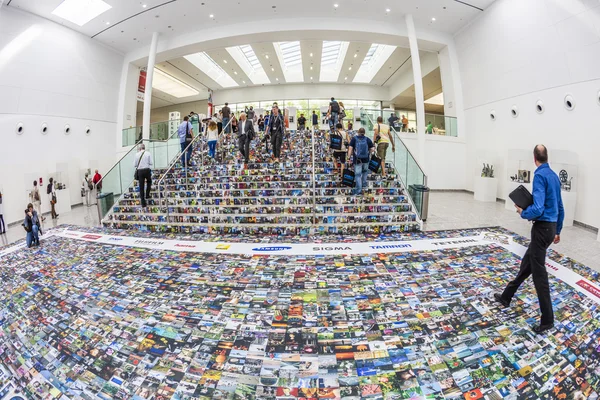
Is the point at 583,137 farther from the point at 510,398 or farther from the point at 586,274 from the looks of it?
the point at 510,398

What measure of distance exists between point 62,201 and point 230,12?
11.1 meters

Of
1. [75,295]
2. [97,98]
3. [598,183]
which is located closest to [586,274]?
[598,183]

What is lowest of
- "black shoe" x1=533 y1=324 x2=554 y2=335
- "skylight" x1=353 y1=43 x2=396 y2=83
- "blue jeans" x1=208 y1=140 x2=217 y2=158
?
"black shoe" x1=533 y1=324 x2=554 y2=335

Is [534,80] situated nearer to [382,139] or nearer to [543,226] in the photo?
[382,139]

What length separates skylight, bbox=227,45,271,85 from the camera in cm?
1681

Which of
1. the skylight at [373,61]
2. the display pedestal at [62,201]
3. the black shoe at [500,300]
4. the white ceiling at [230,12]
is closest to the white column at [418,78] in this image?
the white ceiling at [230,12]

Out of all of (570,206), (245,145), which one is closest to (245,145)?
(245,145)

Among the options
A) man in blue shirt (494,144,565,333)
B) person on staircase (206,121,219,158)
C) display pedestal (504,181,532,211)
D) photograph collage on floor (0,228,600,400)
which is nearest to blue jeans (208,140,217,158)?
person on staircase (206,121,219,158)

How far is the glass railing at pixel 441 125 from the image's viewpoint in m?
12.6

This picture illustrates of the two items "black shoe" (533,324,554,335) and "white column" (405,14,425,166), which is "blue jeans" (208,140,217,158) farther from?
"black shoe" (533,324,554,335)

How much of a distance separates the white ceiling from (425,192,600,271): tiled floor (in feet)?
27.9

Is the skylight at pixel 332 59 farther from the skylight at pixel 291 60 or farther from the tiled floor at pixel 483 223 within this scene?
the tiled floor at pixel 483 223

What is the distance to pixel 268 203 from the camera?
6809mm

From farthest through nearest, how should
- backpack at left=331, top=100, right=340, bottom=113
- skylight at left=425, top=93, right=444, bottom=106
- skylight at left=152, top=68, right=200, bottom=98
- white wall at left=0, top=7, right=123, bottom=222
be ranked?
skylight at left=425, top=93, right=444, bottom=106, skylight at left=152, top=68, right=200, bottom=98, backpack at left=331, top=100, right=340, bottom=113, white wall at left=0, top=7, right=123, bottom=222
